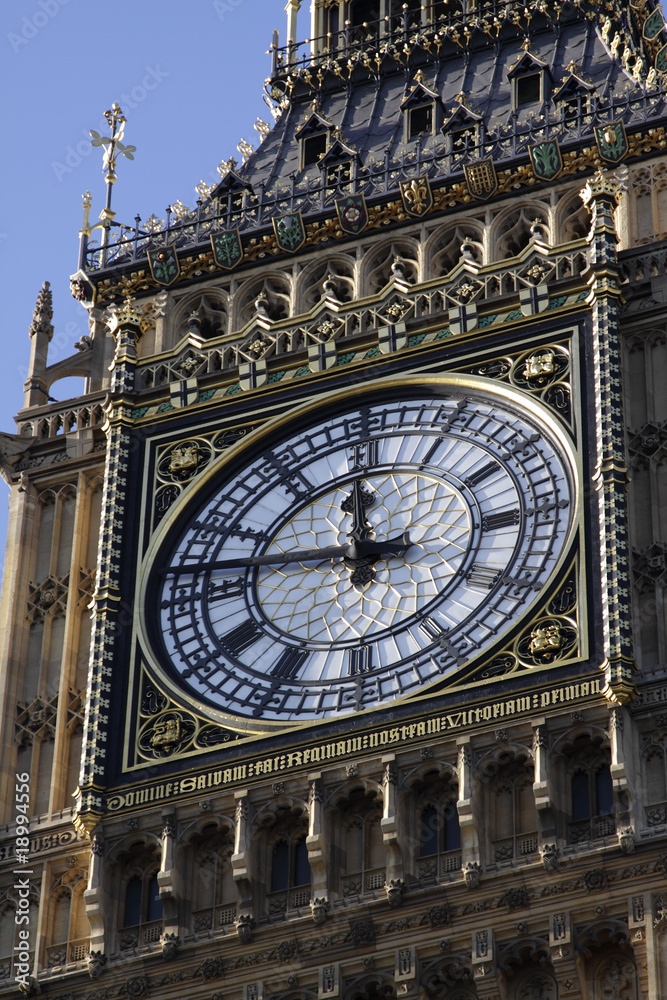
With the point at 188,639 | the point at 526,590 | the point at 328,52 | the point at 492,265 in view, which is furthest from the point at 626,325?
the point at 328,52

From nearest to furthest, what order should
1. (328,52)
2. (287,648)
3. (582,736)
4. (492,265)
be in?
(582,736)
(287,648)
(492,265)
(328,52)

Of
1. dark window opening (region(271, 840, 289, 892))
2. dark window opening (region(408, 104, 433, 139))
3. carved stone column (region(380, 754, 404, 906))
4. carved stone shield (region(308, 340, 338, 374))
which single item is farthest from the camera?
dark window opening (region(408, 104, 433, 139))

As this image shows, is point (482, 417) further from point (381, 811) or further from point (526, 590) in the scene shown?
point (381, 811)

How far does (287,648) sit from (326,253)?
20.8 feet

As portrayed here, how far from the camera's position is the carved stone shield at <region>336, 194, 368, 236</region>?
3466 cm

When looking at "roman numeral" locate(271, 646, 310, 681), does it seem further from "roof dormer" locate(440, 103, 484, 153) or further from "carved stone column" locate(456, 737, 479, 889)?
"roof dormer" locate(440, 103, 484, 153)

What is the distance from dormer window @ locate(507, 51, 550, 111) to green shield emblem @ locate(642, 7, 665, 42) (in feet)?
6.05

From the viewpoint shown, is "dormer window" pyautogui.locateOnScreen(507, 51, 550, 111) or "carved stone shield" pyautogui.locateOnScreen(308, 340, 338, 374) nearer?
"carved stone shield" pyautogui.locateOnScreen(308, 340, 338, 374)

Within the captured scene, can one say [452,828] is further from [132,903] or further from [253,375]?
[253,375]

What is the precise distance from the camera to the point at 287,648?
30.1 m

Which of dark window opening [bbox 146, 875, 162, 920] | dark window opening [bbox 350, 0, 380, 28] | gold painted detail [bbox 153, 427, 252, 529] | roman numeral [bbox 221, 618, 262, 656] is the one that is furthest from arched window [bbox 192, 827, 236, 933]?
dark window opening [bbox 350, 0, 380, 28]

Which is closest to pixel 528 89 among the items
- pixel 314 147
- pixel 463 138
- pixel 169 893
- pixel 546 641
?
pixel 463 138

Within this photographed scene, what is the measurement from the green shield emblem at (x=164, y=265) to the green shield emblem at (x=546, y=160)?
14.4 feet

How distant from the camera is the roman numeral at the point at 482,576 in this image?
29688 millimetres
